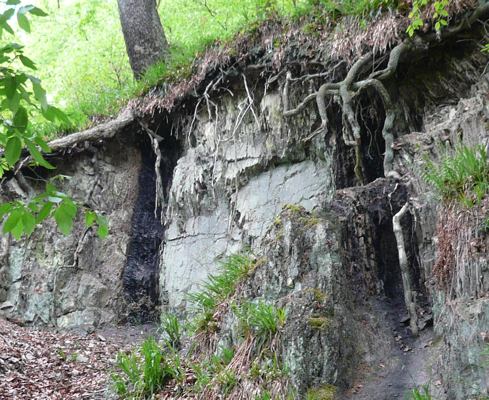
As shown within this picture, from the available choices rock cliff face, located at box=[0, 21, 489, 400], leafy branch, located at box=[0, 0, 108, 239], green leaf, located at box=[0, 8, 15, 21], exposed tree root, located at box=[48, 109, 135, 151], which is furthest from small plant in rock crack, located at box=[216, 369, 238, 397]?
exposed tree root, located at box=[48, 109, 135, 151]

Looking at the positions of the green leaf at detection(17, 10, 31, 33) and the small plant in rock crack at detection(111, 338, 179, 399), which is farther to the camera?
the small plant in rock crack at detection(111, 338, 179, 399)

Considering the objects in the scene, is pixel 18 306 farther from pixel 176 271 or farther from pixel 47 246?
pixel 176 271

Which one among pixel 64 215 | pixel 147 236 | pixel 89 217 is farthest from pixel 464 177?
pixel 147 236

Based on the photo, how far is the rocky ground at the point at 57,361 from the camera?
6.70 meters

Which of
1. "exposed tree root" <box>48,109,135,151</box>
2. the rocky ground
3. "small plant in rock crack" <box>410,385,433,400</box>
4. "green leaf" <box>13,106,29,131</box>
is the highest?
"exposed tree root" <box>48,109,135,151</box>

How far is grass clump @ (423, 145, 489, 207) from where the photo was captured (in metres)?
5.09

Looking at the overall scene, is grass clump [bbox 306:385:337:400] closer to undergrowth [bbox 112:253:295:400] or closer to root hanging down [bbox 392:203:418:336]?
undergrowth [bbox 112:253:295:400]

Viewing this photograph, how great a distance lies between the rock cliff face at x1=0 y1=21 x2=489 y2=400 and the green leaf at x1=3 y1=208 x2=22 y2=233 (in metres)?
2.89

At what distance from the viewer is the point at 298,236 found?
593 centimetres

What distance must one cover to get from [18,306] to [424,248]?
6.44 meters

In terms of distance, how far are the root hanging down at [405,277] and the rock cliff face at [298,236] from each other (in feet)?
0.35

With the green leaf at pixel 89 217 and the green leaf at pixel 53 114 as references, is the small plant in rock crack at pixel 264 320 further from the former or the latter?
the green leaf at pixel 53 114

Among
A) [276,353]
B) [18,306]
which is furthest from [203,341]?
[18,306]

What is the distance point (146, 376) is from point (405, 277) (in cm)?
272
